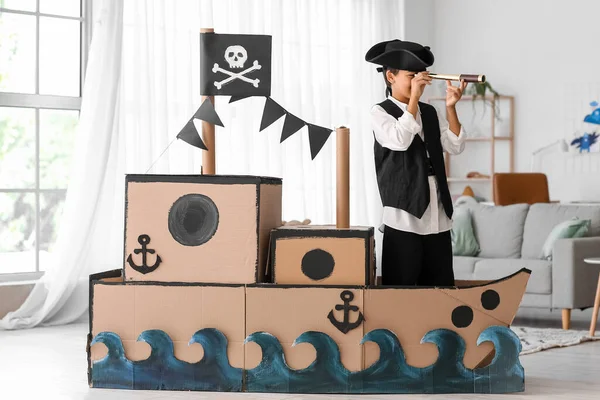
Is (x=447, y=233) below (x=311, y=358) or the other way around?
the other way around

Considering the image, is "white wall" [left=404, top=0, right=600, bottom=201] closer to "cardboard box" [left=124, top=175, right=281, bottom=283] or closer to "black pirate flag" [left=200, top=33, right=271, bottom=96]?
"black pirate flag" [left=200, top=33, right=271, bottom=96]

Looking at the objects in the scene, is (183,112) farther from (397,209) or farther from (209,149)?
(397,209)

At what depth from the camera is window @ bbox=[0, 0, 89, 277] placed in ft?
18.3

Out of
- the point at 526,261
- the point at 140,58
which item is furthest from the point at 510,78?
the point at 140,58

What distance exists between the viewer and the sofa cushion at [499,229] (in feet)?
19.8

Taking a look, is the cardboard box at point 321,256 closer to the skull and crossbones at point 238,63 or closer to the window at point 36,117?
the skull and crossbones at point 238,63

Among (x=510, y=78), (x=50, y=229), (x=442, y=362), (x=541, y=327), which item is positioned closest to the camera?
(x=442, y=362)

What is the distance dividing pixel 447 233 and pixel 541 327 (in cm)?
222

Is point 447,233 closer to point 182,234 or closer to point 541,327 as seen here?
point 182,234

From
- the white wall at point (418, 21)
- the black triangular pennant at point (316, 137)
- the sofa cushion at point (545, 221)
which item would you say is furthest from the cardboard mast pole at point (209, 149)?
the white wall at point (418, 21)

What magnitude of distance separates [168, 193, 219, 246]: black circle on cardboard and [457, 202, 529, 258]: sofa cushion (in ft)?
10.3

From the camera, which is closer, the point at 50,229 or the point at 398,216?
the point at 398,216

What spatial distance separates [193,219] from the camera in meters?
3.35

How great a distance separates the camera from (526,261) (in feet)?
18.5
